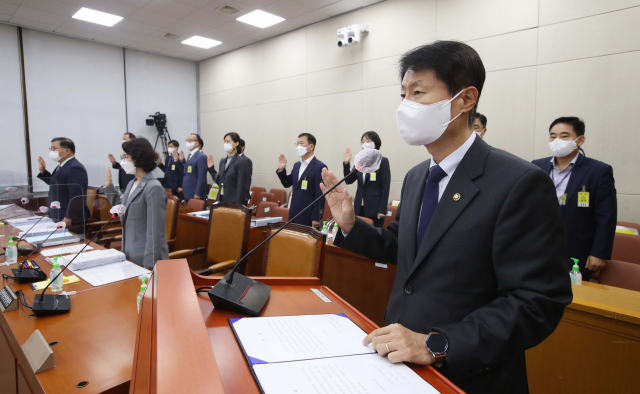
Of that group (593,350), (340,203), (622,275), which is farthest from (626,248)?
(340,203)

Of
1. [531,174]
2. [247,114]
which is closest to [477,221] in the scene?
[531,174]

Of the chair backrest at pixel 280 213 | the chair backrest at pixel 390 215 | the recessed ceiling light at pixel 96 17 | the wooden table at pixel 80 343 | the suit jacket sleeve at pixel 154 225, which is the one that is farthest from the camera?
the recessed ceiling light at pixel 96 17

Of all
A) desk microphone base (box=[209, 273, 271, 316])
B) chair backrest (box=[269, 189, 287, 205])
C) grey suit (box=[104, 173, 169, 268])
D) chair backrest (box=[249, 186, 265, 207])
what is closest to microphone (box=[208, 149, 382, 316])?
desk microphone base (box=[209, 273, 271, 316])

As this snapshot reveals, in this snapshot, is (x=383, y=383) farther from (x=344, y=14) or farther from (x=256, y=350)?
(x=344, y=14)

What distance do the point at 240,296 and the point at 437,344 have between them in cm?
52

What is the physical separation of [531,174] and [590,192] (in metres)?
2.34

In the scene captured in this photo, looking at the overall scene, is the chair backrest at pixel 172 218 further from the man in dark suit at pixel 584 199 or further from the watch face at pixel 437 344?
the man in dark suit at pixel 584 199

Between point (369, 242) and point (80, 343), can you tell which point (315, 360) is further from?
point (80, 343)

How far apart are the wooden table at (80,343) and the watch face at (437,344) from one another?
922mm

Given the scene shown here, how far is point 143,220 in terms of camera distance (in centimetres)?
255

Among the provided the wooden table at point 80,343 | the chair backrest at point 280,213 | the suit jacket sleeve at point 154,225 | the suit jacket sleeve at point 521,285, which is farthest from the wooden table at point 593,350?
the chair backrest at point 280,213

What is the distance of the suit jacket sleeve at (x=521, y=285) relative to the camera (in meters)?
0.77

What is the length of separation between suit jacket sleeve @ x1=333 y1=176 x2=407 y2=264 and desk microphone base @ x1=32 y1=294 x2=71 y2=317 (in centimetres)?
129

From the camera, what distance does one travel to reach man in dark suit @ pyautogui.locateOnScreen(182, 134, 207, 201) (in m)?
5.64
